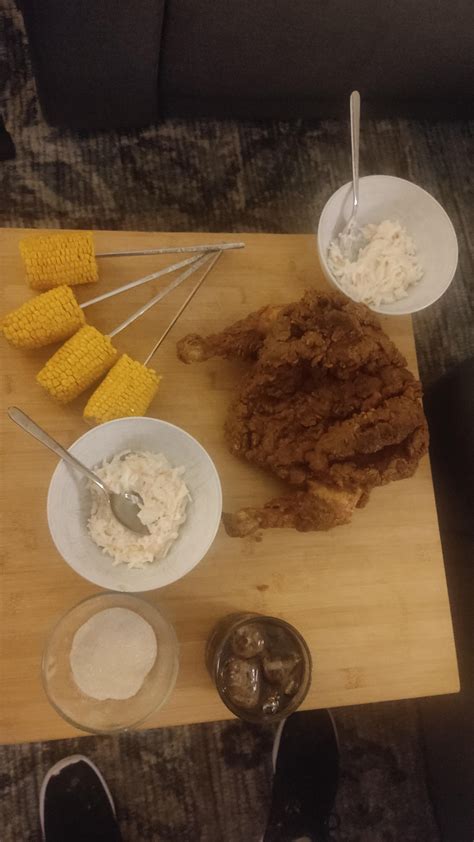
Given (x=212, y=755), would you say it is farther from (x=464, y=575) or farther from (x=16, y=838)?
(x=464, y=575)

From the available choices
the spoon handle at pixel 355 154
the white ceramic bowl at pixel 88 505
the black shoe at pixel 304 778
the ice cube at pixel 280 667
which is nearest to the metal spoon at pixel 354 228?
the spoon handle at pixel 355 154

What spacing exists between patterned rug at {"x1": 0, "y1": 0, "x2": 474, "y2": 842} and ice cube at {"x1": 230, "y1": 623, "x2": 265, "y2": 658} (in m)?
0.75

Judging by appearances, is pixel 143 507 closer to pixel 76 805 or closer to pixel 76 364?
pixel 76 364

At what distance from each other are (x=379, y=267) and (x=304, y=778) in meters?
1.30

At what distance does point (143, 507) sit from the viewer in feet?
3.50

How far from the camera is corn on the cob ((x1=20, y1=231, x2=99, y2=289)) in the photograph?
1132 millimetres

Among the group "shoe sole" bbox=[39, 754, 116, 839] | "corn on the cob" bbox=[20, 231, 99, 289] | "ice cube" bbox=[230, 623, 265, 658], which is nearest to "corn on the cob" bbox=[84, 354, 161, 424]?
"corn on the cob" bbox=[20, 231, 99, 289]

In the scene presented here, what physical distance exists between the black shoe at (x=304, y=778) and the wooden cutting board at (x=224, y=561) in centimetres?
64

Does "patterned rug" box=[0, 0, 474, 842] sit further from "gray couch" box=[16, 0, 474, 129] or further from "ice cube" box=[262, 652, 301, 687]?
"ice cube" box=[262, 652, 301, 687]

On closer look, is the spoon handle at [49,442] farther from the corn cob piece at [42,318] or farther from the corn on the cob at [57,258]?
the corn on the cob at [57,258]

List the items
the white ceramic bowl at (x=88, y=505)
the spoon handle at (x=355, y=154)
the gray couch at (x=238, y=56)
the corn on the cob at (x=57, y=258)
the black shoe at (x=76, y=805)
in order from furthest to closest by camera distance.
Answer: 1. the black shoe at (x=76, y=805)
2. the gray couch at (x=238, y=56)
3. the spoon handle at (x=355, y=154)
4. the corn on the cob at (x=57, y=258)
5. the white ceramic bowl at (x=88, y=505)

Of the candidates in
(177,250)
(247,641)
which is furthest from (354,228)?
(247,641)

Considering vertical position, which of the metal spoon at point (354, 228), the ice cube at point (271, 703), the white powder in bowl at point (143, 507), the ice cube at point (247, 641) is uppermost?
the metal spoon at point (354, 228)

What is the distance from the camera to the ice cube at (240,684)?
41.4 inches
